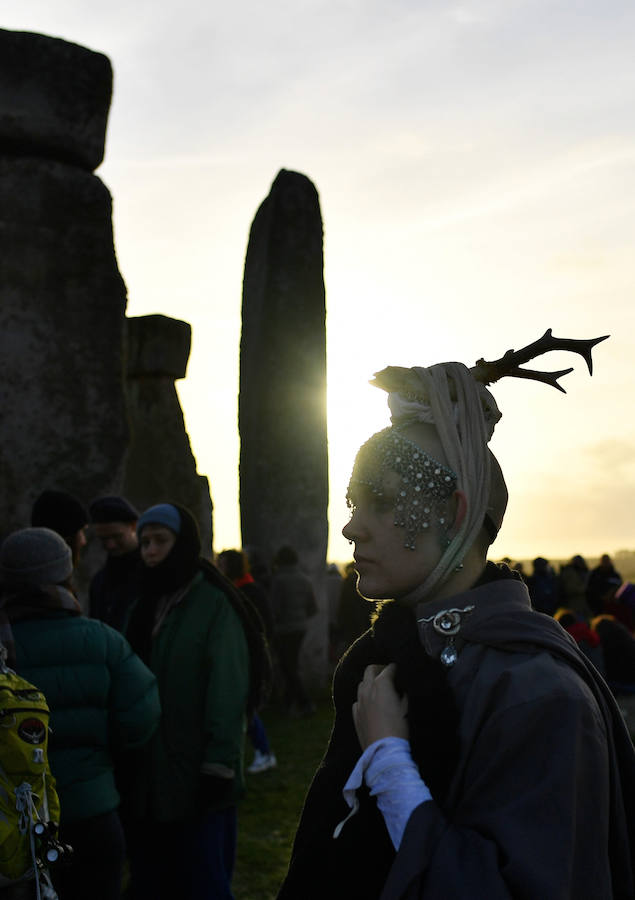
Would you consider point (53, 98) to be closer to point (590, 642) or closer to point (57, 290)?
point (57, 290)

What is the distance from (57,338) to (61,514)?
8.83 ft

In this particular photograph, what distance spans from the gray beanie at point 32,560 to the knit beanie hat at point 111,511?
158 centimetres

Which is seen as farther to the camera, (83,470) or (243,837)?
(83,470)

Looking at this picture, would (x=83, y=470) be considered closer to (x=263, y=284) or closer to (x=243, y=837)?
(x=243, y=837)

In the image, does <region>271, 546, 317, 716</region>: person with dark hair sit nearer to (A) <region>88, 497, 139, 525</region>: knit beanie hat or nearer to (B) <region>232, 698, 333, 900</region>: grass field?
(B) <region>232, 698, 333, 900</region>: grass field

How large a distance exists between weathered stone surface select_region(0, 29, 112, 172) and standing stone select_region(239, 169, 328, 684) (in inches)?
227

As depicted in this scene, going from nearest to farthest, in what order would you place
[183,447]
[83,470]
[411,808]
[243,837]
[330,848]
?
[411,808] → [330,848] → [243,837] → [83,470] → [183,447]

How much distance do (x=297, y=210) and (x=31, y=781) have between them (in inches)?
462

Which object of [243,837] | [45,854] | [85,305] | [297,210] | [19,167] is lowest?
[243,837]

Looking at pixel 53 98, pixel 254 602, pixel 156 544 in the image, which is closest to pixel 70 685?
pixel 156 544

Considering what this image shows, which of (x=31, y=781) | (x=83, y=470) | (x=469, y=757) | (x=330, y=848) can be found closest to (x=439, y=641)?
(x=469, y=757)

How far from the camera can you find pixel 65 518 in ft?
15.3

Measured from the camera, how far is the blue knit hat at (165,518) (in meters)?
4.16

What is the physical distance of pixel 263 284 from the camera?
13219mm
